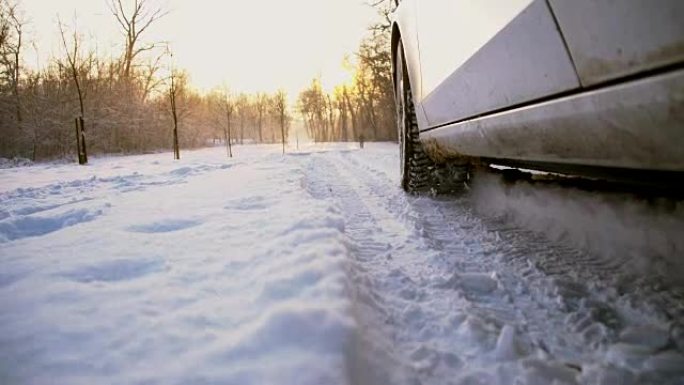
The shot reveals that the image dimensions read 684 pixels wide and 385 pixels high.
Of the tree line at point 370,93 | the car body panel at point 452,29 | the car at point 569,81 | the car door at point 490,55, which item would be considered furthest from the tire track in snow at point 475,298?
the tree line at point 370,93

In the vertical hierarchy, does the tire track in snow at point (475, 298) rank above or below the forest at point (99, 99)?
below

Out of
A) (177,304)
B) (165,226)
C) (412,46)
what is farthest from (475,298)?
(165,226)

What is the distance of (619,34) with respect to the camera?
0.84 meters

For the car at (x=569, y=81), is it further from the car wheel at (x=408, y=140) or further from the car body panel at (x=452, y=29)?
the car wheel at (x=408, y=140)

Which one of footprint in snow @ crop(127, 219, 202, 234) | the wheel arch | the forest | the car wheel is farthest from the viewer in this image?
the forest

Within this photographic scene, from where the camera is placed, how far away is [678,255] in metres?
1.73

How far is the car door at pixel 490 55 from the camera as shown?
3.60ft

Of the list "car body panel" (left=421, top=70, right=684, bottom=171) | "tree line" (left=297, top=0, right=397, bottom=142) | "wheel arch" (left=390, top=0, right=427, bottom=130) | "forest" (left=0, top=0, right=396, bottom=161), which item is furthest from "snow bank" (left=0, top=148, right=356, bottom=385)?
"forest" (left=0, top=0, right=396, bottom=161)

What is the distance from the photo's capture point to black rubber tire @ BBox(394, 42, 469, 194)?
395 centimetres

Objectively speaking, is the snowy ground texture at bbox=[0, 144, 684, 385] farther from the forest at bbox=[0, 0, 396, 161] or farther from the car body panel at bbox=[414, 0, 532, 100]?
the forest at bbox=[0, 0, 396, 161]

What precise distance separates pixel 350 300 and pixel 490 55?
98cm

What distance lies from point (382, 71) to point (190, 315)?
2540 cm

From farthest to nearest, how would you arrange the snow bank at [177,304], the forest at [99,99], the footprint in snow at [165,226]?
the forest at [99,99]
the footprint in snow at [165,226]
the snow bank at [177,304]

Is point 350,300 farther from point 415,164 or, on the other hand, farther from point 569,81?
point 415,164
